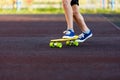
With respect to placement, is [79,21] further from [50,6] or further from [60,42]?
[50,6]

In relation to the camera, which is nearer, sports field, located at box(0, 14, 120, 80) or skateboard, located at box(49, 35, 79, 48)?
sports field, located at box(0, 14, 120, 80)

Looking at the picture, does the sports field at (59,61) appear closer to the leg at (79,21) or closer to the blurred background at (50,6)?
the leg at (79,21)

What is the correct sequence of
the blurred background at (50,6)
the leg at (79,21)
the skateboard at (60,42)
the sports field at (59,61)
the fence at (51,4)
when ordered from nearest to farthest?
the sports field at (59,61) < the skateboard at (60,42) < the leg at (79,21) < the blurred background at (50,6) < the fence at (51,4)

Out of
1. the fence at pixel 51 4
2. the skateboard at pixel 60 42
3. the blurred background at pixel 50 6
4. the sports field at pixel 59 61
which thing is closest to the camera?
the sports field at pixel 59 61

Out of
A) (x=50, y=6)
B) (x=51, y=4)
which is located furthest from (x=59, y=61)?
(x=51, y=4)

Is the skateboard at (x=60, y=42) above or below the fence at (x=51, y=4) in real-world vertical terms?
above

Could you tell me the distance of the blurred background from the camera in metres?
34.0

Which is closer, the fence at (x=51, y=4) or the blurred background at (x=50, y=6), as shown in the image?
the blurred background at (x=50, y=6)

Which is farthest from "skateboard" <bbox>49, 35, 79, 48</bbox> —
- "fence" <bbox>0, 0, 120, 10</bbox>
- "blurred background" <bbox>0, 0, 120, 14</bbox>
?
"fence" <bbox>0, 0, 120, 10</bbox>

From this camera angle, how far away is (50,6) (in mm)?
36750

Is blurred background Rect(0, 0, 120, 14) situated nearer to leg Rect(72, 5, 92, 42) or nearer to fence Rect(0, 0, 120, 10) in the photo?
fence Rect(0, 0, 120, 10)

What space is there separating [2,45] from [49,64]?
3203mm

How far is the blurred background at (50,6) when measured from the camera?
34.0 m

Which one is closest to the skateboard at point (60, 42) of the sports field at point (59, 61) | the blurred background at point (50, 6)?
the sports field at point (59, 61)
